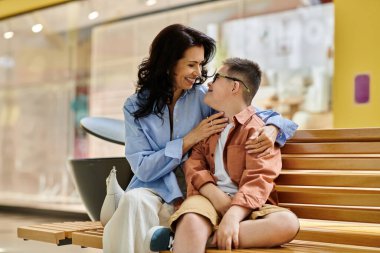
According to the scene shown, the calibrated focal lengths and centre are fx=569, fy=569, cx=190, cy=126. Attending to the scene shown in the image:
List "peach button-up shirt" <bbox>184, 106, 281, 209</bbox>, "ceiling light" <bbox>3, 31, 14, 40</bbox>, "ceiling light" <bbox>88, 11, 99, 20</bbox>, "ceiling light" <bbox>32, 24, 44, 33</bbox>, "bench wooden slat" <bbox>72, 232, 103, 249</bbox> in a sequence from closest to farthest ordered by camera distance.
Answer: "peach button-up shirt" <bbox>184, 106, 281, 209</bbox> → "bench wooden slat" <bbox>72, 232, 103, 249</bbox> → "ceiling light" <bbox>88, 11, 99, 20</bbox> → "ceiling light" <bbox>32, 24, 44, 33</bbox> → "ceiling light" <bbox>3, 31, 14, 40</bbox>

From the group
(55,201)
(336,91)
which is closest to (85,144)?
(55,201)

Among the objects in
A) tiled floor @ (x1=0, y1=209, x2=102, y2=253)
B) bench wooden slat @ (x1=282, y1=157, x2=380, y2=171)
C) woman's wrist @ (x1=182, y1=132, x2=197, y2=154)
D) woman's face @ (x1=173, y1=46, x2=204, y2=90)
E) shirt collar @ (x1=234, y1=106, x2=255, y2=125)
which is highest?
woman's face @ (x1=173, y1=46, x2=204, y2=90)

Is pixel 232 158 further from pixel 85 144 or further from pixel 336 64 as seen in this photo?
pixel 85 144

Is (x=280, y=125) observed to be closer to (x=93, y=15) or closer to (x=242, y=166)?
(x=242, y=166)

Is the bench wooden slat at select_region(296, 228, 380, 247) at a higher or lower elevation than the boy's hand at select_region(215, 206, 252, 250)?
lower

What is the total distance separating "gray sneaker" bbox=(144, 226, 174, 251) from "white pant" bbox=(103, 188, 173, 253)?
6cm

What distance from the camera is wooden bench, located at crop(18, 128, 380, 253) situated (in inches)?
91.0

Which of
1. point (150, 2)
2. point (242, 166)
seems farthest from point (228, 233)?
point (150, 2)

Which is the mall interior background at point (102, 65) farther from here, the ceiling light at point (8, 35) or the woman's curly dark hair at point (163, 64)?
the woman's curly dark hair at point (163, 64)

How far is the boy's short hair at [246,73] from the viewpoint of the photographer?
2.38 m

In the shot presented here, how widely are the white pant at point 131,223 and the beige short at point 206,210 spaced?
13 centimetres

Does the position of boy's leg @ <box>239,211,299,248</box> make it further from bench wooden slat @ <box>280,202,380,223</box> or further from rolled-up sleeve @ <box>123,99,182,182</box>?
rolled-up sleeve @ <box>123,99,182,182</box>

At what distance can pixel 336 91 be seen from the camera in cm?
463

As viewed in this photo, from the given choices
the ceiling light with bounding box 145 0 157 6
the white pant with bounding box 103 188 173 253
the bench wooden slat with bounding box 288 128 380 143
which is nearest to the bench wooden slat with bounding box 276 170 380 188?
the bench wooden slat with bounding box 288 128 380 143
